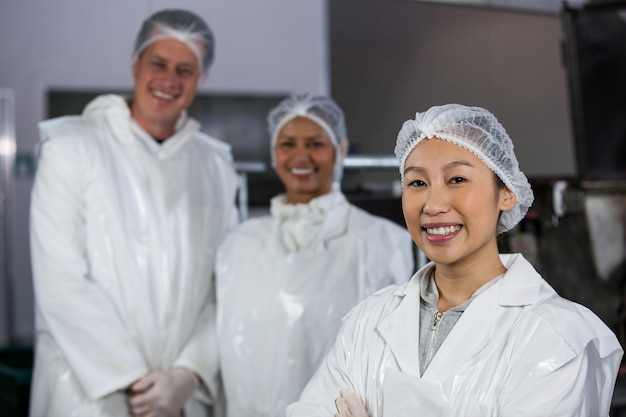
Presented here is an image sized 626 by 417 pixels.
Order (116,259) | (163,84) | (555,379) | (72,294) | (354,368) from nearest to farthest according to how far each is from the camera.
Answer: (555,379) → (354,368) → (72,294) → (116,259) → (163,84)

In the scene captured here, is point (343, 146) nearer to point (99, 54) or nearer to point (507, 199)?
point (507, 199)

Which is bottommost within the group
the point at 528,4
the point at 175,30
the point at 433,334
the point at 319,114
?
the point at 433,334

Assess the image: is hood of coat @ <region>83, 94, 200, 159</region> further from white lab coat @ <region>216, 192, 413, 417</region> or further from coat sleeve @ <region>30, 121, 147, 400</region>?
white lab coat @ <region>216, 192, 413, 417</region>

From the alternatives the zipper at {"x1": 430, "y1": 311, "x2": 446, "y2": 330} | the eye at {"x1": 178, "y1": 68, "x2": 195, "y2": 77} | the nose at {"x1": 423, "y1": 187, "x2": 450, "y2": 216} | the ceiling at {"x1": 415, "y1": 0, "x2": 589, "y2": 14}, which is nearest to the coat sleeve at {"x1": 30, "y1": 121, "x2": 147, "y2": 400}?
the eye at {"x1": 178, "y1": 68, "x2": 195, "y2": 77}

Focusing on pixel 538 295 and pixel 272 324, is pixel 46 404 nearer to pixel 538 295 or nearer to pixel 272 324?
pixel 272 324

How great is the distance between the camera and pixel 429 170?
3.95 feet

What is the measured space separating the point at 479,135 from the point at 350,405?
19.1 inches

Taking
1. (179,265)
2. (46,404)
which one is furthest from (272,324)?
(46,404)

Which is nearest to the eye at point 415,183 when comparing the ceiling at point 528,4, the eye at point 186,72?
the eye at point 186,72

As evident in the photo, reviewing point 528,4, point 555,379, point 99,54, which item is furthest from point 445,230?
point 99,54

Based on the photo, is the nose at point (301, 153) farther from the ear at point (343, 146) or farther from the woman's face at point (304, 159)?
the ear at point (343, 146)

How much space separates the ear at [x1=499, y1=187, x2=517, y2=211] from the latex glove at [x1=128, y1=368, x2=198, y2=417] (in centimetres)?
109

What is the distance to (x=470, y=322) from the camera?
1.19m

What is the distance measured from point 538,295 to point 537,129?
35.6 inches
